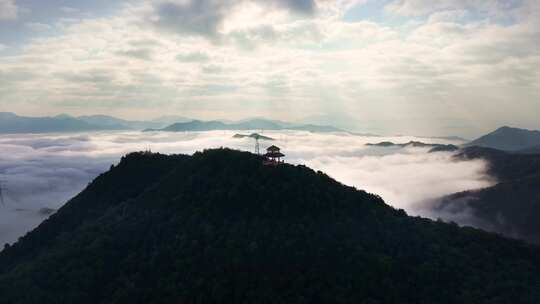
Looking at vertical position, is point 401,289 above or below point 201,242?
below

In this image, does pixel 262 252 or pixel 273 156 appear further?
pixel 273 156

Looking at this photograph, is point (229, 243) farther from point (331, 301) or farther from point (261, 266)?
point (331, 301)

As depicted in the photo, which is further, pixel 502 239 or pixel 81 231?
A: pixel 81 231

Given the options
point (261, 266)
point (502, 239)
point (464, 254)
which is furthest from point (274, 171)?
point (502, 239)

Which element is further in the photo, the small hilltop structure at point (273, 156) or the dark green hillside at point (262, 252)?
the small hilltop structure at point (273, 156)

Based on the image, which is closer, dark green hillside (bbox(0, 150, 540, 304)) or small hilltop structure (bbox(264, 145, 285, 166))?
dark green hillside (bbox(0, 150, 540, 304))

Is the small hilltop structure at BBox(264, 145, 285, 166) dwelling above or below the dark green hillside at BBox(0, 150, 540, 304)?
above

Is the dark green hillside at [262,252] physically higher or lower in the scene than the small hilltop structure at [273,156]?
lower

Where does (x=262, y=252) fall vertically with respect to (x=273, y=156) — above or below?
below
